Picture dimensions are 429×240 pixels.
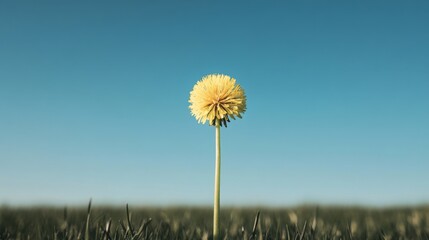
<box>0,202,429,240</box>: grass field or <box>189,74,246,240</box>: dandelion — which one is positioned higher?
<box>189,74,246,240</box>: dandelion

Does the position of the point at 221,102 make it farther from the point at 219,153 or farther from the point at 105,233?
the point at 105,233

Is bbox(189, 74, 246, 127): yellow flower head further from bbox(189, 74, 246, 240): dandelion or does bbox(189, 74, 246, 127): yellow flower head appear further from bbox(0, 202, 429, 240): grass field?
bbox(0, 202, 429, 240): grass field

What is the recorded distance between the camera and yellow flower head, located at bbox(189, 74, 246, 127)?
3.38 m

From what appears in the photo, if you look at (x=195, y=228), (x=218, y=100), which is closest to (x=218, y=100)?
(x=218, y=100)

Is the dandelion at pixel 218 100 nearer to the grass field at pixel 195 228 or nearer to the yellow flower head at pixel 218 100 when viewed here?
the yellow flower head at pixel 218 100

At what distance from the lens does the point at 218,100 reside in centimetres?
339

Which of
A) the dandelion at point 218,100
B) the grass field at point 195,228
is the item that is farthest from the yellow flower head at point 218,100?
the grass field at point 195,228

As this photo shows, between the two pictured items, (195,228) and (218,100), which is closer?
(218,100)

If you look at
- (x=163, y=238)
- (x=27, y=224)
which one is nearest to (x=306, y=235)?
(x=163, y=238)

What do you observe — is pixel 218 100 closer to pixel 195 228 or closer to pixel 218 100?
pixel 218 100

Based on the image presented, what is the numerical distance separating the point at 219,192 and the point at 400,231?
3.36 m

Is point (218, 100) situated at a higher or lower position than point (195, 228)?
higher

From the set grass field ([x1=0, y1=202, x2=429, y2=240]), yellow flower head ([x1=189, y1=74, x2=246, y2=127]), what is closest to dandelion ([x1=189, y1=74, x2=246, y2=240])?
yellow flower head ([x1=189, y1=74, x2=246, y2=127])

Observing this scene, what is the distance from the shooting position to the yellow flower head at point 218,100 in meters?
3.38
